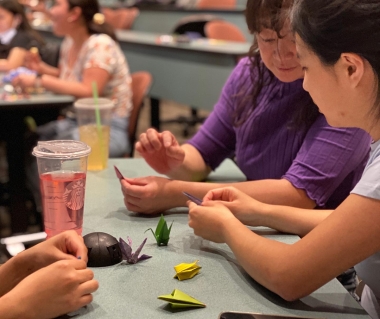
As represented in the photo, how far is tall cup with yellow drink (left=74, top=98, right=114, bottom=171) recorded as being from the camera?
1.60m

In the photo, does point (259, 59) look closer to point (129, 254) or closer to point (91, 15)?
point (129, 254)

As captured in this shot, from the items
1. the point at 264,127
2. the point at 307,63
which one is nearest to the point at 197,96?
the point at 264,127

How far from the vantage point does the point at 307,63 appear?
3.06 ft

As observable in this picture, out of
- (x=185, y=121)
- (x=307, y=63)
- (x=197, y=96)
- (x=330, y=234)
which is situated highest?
(x=307, y=63)

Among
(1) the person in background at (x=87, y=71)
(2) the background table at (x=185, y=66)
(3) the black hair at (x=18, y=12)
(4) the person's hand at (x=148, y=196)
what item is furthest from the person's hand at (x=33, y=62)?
(4) the person's hand at (x=148, y=196)

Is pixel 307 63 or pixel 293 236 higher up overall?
pixel 307 63

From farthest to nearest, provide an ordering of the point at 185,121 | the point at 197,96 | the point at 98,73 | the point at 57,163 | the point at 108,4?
the point at 108,4 < the point at 185,121 < the point at 197,96 < the point at 98,73 < the point at 57,163

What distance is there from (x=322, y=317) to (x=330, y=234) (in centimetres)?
13

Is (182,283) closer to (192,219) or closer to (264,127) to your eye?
(192,219)

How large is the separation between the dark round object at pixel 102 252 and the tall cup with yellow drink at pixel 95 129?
0.60 m

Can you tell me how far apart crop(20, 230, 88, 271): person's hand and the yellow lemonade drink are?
2.16 ft

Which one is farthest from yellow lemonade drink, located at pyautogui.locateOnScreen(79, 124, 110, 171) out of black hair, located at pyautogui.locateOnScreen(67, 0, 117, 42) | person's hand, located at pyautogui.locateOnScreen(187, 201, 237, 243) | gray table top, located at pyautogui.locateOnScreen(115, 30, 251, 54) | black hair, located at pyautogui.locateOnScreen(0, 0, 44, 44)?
black hair, located at pyautogui.locateOnScreen(0, 0, 44, 44)

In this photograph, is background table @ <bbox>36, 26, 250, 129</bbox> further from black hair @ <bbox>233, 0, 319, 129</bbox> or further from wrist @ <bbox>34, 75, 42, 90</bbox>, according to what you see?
black hair @ <bbox>233, 0, 319, 129</bbox>

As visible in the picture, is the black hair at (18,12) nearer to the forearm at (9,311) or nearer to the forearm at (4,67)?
the forearm at (4,67)
